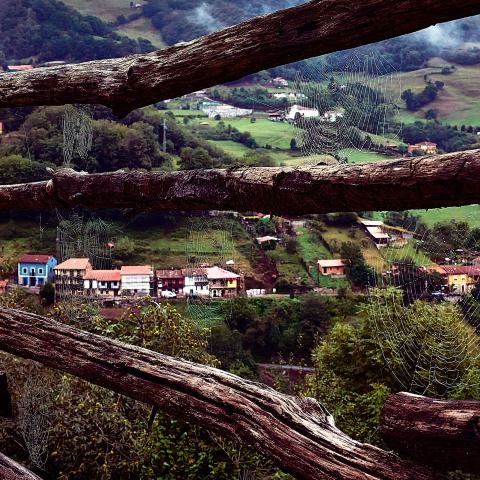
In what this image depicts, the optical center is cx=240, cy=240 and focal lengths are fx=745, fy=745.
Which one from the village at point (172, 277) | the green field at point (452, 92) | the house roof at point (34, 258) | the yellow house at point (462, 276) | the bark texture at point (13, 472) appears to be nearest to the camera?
the bark texture at point (13, 472)

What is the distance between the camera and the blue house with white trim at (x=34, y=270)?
25062 mm

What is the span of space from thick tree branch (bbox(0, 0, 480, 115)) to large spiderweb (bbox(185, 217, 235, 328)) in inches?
385

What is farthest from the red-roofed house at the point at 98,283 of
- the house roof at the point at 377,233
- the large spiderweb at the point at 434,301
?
the large spiderweb at the point at 434,301

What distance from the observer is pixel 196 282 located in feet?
59.2

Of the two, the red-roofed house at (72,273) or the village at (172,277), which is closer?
the red-roofed house at (72,273)

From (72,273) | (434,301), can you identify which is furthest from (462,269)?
(72,273)

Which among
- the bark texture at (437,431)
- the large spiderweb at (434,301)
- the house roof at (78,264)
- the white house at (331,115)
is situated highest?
the white house at (331,115)

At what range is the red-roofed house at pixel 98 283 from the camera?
17625 mm

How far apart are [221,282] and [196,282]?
57.0 inches

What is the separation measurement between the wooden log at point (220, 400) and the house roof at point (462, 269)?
241cm

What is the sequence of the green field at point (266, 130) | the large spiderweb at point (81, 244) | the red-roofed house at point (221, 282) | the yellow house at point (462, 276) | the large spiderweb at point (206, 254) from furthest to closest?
the green field at point (266, 130), the red-roofed house at point (221, 282), the large spiderweb at point (81, 244), the large spiderweb at point (206, 254), the yellow house at point (462, 276)

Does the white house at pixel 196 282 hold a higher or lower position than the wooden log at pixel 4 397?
lower

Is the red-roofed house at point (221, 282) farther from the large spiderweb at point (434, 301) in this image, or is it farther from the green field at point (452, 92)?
the green field at point (452, 92)

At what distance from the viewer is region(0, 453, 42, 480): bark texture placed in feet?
6.69
